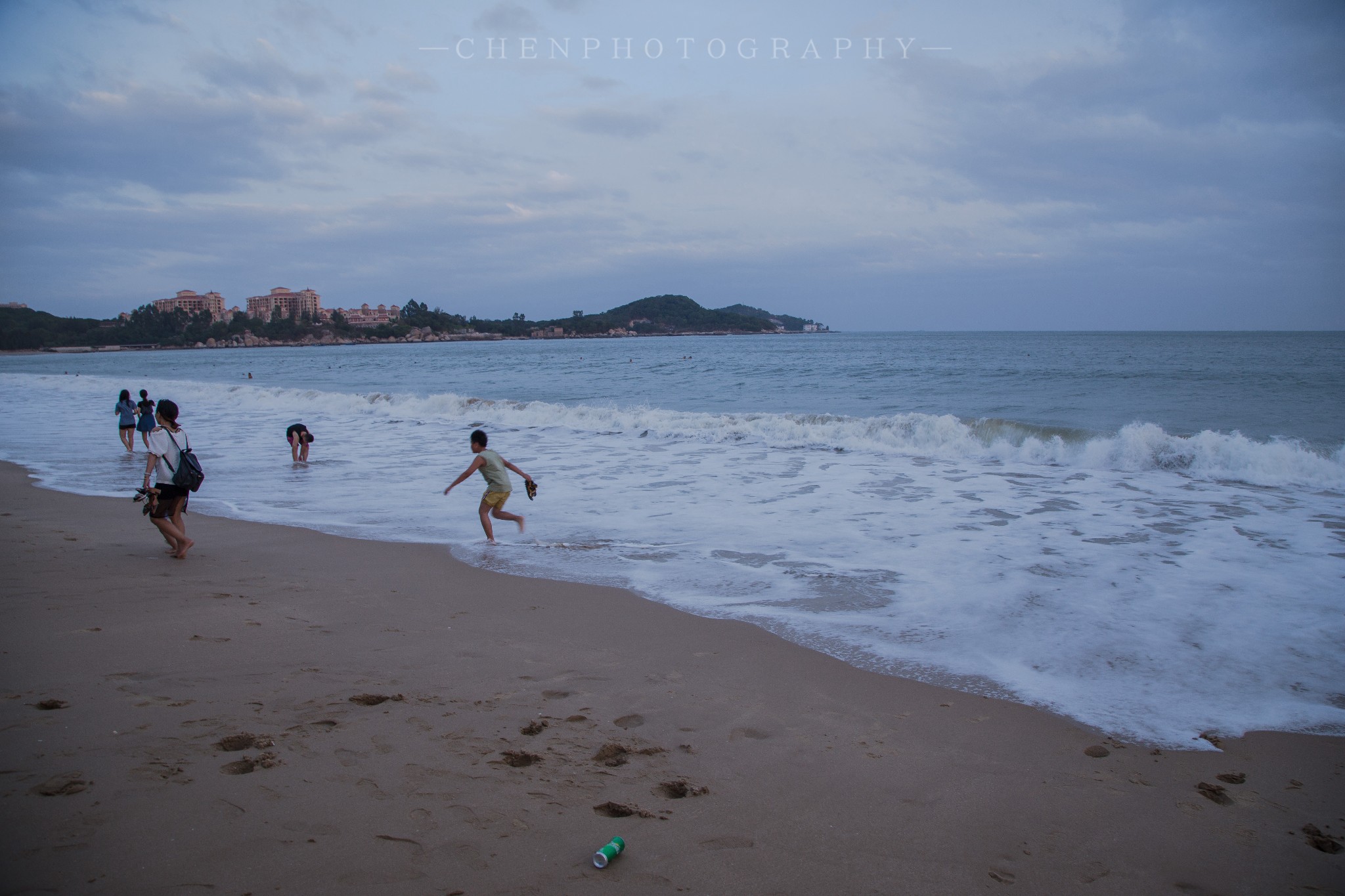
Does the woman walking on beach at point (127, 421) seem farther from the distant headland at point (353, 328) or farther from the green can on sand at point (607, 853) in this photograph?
the distant headland at point (353, 328)

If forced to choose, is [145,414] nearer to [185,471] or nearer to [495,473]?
[185,471]

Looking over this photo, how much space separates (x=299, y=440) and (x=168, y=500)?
6.60 m

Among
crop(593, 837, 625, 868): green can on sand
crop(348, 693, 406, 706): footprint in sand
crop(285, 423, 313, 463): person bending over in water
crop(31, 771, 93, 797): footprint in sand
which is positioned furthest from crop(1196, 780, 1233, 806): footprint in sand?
crop(285, 423, 313, 463): person bending over in water

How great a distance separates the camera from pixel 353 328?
164 m

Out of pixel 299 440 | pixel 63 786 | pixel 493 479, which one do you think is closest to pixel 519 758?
pixel 63 786

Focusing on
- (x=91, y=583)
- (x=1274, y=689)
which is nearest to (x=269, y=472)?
(x=91, y=583)

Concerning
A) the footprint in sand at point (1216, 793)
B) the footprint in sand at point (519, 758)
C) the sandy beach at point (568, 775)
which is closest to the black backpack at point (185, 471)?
the sandy beach at point (568, 775)

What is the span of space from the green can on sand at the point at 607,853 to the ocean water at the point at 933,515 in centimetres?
250

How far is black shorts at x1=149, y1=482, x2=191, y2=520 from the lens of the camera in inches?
269

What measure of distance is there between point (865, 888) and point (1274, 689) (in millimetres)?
3546

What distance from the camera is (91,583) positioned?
594 centimetres

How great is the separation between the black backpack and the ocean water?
1.65 m

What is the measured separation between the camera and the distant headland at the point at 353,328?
13688 cm

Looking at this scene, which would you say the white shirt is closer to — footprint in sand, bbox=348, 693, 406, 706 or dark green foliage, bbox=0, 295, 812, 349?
footprint in sand, bbox=348, 693, 406, 706
